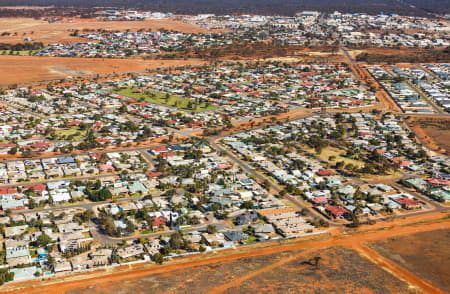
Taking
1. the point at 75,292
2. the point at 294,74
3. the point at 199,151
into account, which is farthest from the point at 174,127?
the point at 294,74

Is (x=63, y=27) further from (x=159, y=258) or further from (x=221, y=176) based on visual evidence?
(x=159, y=258)

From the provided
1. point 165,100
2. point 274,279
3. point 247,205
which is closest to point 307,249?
point 274,279

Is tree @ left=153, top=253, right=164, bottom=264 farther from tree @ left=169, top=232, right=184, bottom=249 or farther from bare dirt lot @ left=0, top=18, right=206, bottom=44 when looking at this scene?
bare dirt lot @ left=0, top=18, right=206, bottom=44

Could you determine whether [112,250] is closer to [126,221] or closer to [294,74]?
[126,221]

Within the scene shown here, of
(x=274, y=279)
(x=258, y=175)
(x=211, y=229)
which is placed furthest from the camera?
(x=258, y=175)

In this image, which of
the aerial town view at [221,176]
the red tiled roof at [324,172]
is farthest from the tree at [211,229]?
the red tiled roof at [324,172]

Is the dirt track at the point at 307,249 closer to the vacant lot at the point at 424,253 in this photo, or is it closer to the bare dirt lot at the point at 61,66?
the vacant lot at the point at 424,253
